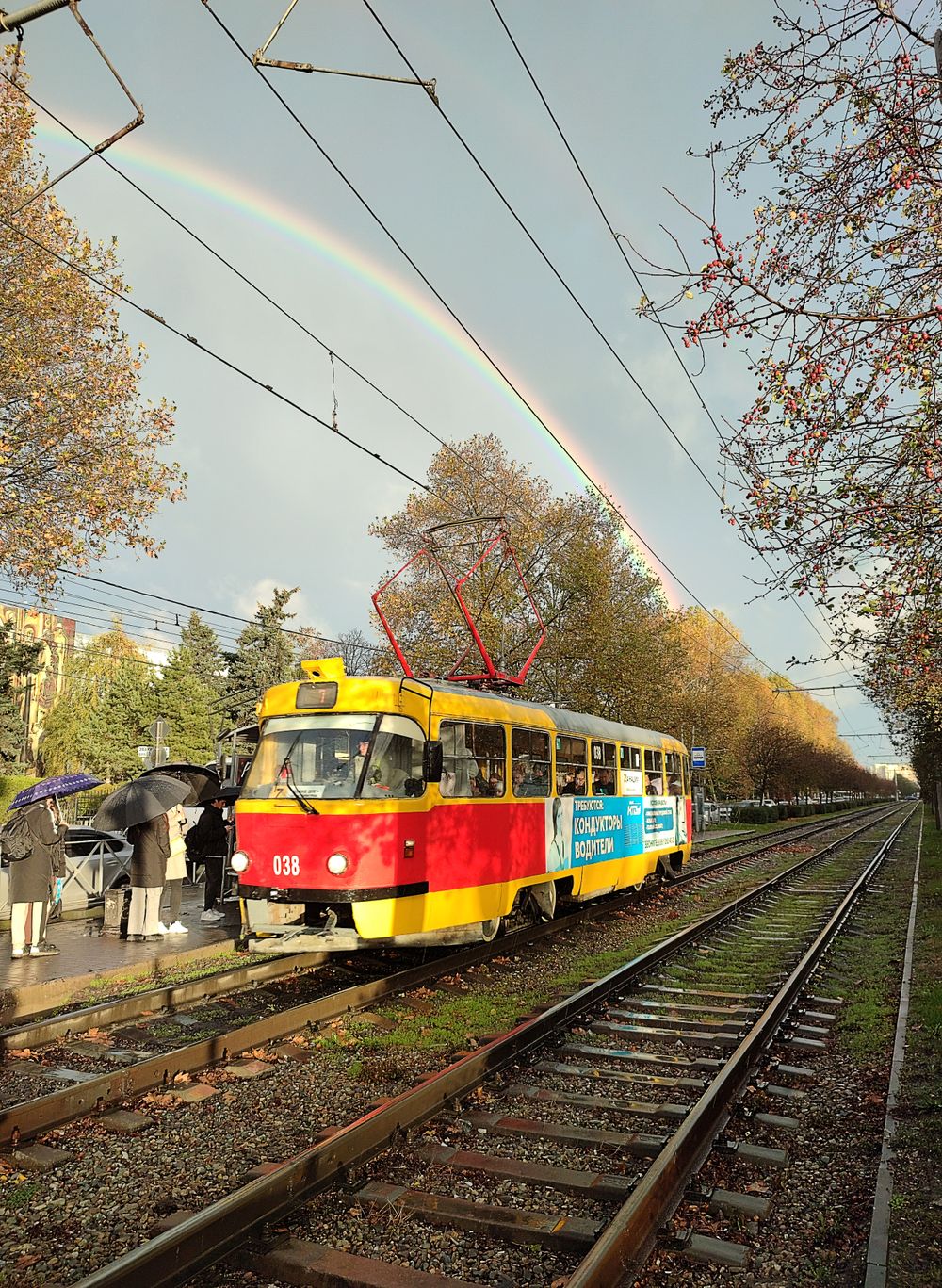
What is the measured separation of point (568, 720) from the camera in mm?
13789

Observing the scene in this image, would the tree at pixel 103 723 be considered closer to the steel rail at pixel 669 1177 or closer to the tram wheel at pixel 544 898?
the tram wheel at pixel 544 898

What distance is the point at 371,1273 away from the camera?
395 centimetres

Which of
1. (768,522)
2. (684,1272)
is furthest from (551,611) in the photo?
(684,1272)

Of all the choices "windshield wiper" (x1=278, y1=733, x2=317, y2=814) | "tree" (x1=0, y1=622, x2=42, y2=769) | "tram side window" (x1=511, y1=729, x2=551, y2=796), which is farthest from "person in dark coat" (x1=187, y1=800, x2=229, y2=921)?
"tree" (x1=0, y1=622, x2=42, y2=769)

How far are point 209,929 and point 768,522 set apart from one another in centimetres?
1003

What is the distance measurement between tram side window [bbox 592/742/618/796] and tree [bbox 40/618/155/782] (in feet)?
116

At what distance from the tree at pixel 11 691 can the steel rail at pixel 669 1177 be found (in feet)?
121

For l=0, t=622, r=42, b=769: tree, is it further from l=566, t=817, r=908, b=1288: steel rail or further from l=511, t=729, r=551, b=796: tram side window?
l=566, t=817, r=908, b=1288: steel rail

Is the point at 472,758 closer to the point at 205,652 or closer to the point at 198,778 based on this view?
the point at 198,778

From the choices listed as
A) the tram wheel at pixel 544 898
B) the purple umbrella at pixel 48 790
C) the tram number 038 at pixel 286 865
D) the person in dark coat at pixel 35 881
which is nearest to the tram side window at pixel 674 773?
the tram wheel at pixel 544 898

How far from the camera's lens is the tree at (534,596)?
31.4 m

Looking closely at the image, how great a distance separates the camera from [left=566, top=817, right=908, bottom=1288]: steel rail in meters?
3.83

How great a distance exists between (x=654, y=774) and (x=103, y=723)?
3654 cm

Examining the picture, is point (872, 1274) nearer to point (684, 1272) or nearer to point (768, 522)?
point (684, 1272)
